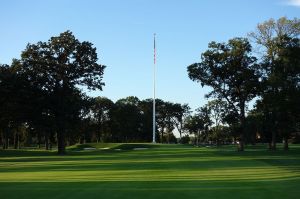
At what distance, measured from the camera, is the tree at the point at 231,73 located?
63.7 m

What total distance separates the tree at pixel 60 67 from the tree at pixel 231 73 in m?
15.1

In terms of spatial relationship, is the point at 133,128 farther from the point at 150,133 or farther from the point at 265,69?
the point at 265,69

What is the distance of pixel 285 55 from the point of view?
53.4m

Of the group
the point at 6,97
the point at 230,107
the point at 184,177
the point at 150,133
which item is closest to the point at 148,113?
the point at 150,133

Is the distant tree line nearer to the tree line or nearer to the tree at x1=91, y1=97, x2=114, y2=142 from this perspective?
the tree line

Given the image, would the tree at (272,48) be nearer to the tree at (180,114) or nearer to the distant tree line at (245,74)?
the distant tree line at (245,74)

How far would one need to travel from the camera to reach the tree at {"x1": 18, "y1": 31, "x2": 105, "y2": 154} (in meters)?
62.9

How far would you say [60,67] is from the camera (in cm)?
6359

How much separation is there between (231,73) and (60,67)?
2347cm

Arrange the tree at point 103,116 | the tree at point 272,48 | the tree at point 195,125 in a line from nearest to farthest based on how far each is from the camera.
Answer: the tree at point 272,48, the tree at point 103,116, the tree at point 195,125
